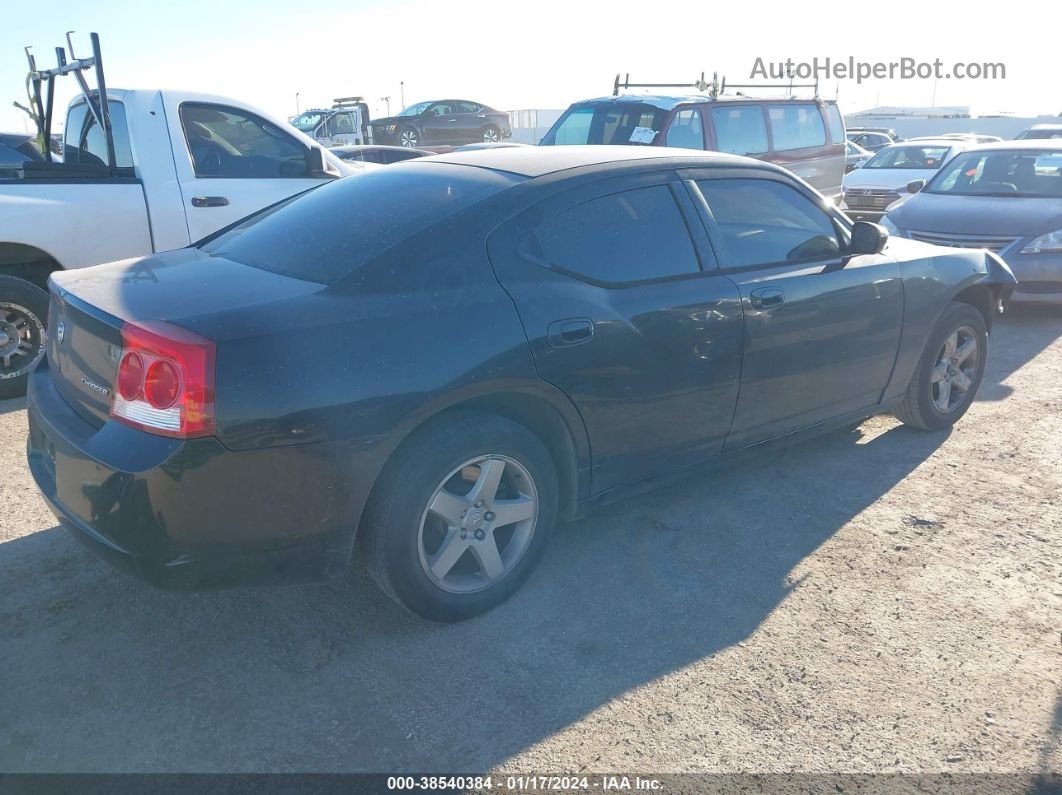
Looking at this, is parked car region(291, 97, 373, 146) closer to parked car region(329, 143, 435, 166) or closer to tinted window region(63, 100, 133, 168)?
parked car region(329, 143, 435, 166)

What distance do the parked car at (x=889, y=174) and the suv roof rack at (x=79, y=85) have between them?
391 inches

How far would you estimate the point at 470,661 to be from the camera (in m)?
3.03

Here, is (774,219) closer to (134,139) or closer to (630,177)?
(630,177)

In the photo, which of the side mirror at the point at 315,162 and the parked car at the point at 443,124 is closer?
the side mirror at the point at 315,162

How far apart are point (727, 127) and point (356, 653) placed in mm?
9362

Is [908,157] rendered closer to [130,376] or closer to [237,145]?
[237,145]

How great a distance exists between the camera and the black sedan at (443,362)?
8.68 feet

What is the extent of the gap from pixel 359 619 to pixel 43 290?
12.1ft

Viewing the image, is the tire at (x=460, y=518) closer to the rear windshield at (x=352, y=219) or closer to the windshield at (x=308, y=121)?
the rear windshield at (x=352, y=219)

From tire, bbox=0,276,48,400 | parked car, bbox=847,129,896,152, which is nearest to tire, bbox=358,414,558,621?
tire, bbox=0,276,48,400

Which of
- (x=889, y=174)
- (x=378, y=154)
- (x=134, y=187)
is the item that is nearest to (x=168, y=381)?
(x=134, y=187)

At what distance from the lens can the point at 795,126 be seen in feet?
38.4

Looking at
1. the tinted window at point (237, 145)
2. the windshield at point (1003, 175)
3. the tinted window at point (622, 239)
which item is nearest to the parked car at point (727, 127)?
the windshield at point (1003, 175)

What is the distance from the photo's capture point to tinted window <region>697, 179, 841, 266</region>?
3914 mm
